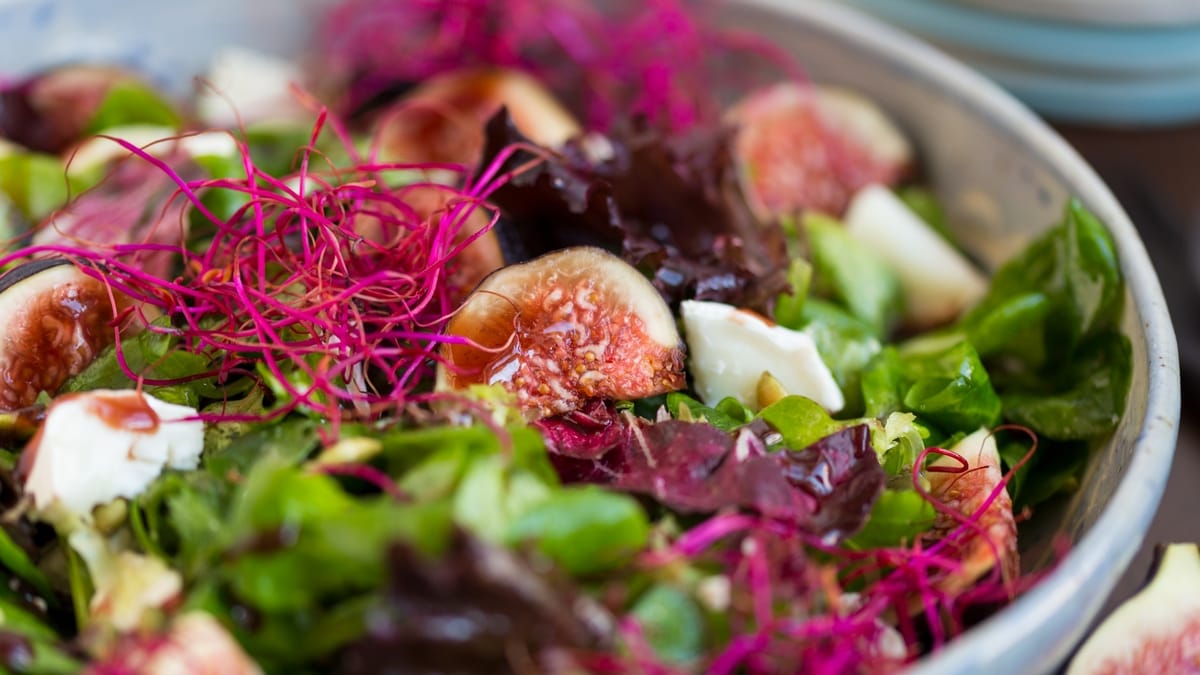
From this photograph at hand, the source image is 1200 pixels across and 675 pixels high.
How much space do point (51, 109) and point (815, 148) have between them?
1.51 meters

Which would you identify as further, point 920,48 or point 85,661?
point 920,48

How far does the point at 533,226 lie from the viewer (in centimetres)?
143

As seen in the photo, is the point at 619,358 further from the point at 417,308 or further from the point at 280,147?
the point at 280,147

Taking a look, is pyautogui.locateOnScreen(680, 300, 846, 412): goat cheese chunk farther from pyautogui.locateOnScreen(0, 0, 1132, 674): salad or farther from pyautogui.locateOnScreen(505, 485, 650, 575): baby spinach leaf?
pyautogui.locateOnScreen(505, 485, 650, 575): baby spinach leaf

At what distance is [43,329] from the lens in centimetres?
123

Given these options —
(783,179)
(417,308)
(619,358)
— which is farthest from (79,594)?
(783,179)

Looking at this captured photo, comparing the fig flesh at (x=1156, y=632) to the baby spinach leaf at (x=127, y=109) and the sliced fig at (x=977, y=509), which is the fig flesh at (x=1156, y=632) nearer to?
the sliced fig at (x=977, y=509)

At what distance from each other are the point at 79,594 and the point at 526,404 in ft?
1.64

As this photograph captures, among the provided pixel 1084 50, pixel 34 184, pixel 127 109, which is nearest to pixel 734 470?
pixel 34 184

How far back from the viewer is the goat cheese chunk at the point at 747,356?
1.24 meters

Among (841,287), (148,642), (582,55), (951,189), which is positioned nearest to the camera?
(148,642)

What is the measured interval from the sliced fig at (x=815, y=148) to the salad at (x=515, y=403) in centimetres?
1

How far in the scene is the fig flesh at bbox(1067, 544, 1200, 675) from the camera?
42.4 inches

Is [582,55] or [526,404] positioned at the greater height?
[582,55]
